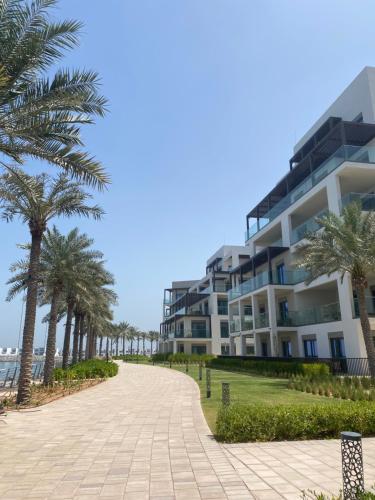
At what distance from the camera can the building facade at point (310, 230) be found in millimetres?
23391

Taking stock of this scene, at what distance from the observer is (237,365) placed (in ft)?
97.3

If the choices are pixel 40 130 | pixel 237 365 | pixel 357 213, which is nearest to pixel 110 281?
pixel 237 365

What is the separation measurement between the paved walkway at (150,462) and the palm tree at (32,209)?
453 cm

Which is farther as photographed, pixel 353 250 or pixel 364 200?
pixel 364 200

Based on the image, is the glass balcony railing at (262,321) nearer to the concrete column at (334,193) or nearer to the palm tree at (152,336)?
the concrete column at (334,193)

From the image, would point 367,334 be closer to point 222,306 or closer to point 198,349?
point 222,306

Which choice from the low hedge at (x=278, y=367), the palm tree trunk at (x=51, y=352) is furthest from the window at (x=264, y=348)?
the palm tree trunk at (x=51, y=352)

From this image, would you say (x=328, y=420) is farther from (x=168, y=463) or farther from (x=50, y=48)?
(x=50, y=48)

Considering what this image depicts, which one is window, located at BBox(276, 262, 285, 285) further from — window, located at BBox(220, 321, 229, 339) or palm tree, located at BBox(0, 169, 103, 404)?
window, located at BBox(220, 321, 229, 339)

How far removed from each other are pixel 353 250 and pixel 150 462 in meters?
14.8

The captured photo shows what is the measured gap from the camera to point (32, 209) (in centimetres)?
1498

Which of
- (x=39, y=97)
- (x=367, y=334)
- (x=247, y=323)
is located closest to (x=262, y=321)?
(x=247, y=323)

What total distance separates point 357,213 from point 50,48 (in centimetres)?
1488

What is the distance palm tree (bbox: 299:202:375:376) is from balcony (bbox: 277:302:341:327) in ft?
17.5
